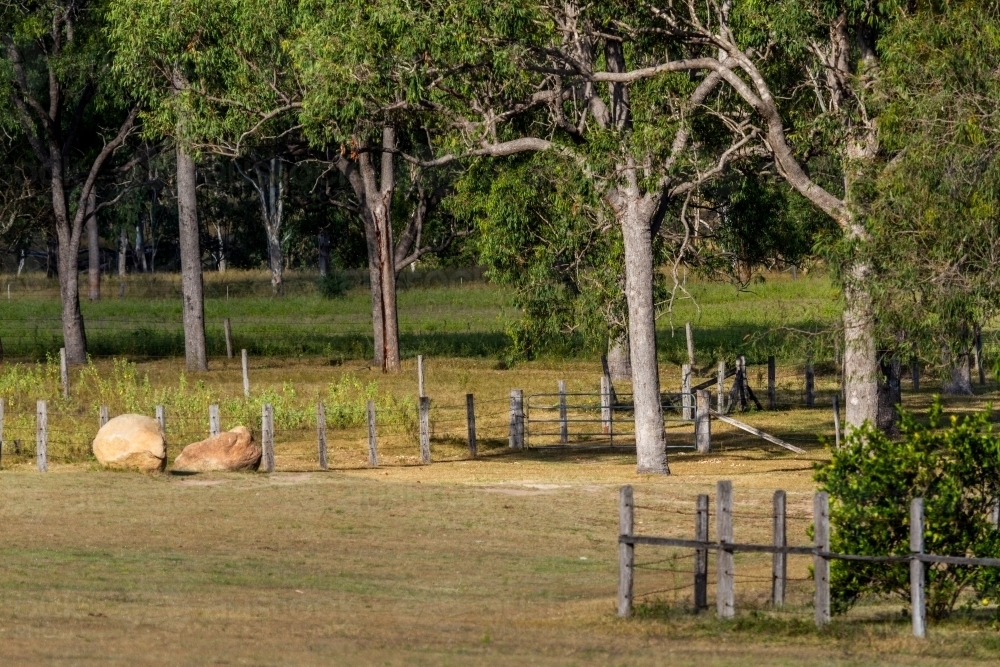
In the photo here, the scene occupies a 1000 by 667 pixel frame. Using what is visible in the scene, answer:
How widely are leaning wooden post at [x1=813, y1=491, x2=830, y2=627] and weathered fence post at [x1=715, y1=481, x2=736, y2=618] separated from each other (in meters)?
0.80

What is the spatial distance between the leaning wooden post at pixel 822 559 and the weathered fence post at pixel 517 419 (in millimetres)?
19930

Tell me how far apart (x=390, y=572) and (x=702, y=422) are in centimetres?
1588

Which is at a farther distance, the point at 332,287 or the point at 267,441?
the point at 332,287

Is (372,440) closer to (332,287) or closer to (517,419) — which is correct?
(517,419)

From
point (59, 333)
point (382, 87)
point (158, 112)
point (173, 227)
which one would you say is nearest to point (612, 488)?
point (382, 87)

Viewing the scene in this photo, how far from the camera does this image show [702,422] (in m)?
33.4

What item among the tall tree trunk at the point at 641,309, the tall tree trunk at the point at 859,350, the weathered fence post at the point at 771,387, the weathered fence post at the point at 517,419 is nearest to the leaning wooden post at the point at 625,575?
the tall tree trunk at the point at 859,350

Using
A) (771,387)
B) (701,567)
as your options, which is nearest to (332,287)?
(771,387)

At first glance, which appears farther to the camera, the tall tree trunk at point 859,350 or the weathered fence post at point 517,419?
the weathered fence post at point 517,419

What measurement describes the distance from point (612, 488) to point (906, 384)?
28166 millimetres

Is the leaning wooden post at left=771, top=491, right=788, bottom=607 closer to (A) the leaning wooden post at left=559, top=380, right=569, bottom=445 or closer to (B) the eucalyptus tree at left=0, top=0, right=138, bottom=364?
(A) the leaning wooden post at left=559, top=380, right=569, bottom=445

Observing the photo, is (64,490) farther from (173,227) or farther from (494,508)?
(173,227)

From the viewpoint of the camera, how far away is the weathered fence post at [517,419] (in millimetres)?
34406

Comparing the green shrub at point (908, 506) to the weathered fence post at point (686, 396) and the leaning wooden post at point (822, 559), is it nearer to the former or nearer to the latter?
the leaning wooden post at point (822, 559)
